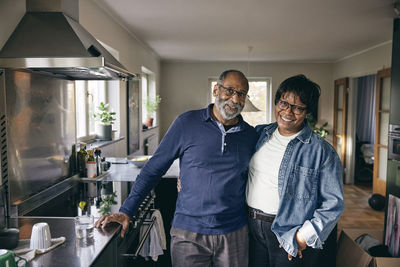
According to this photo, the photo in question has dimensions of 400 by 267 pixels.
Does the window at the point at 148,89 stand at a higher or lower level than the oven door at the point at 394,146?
higher

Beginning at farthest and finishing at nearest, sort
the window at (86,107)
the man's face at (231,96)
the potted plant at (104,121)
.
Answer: the potted plant at (104,121) → the window at (86,107) → the man's face at (231,96)

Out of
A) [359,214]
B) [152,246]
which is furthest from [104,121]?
[359,214]

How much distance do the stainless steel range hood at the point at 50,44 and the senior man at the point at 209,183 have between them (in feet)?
1.88

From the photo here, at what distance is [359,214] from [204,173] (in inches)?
159

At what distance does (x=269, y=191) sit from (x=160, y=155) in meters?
0.54

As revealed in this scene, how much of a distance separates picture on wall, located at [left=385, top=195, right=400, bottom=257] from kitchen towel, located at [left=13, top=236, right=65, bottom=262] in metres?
2.93

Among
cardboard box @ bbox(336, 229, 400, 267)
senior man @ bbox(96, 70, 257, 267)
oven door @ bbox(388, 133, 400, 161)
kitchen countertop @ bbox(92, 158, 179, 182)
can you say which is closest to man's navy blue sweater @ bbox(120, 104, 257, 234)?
senior man @ bbox(96, 70, 257, 267)

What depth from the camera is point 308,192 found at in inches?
59.9

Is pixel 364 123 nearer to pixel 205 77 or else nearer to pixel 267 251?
pixel 205 77

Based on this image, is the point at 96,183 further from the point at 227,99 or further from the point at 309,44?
the point at 309,44

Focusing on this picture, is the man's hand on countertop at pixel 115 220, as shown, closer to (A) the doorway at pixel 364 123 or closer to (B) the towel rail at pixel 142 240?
(B) the towel rail at pixel 142 240

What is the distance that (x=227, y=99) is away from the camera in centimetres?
157

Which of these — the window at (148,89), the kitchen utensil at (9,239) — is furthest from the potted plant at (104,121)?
the window at (148,89)

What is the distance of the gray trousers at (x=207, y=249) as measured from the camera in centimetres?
152
